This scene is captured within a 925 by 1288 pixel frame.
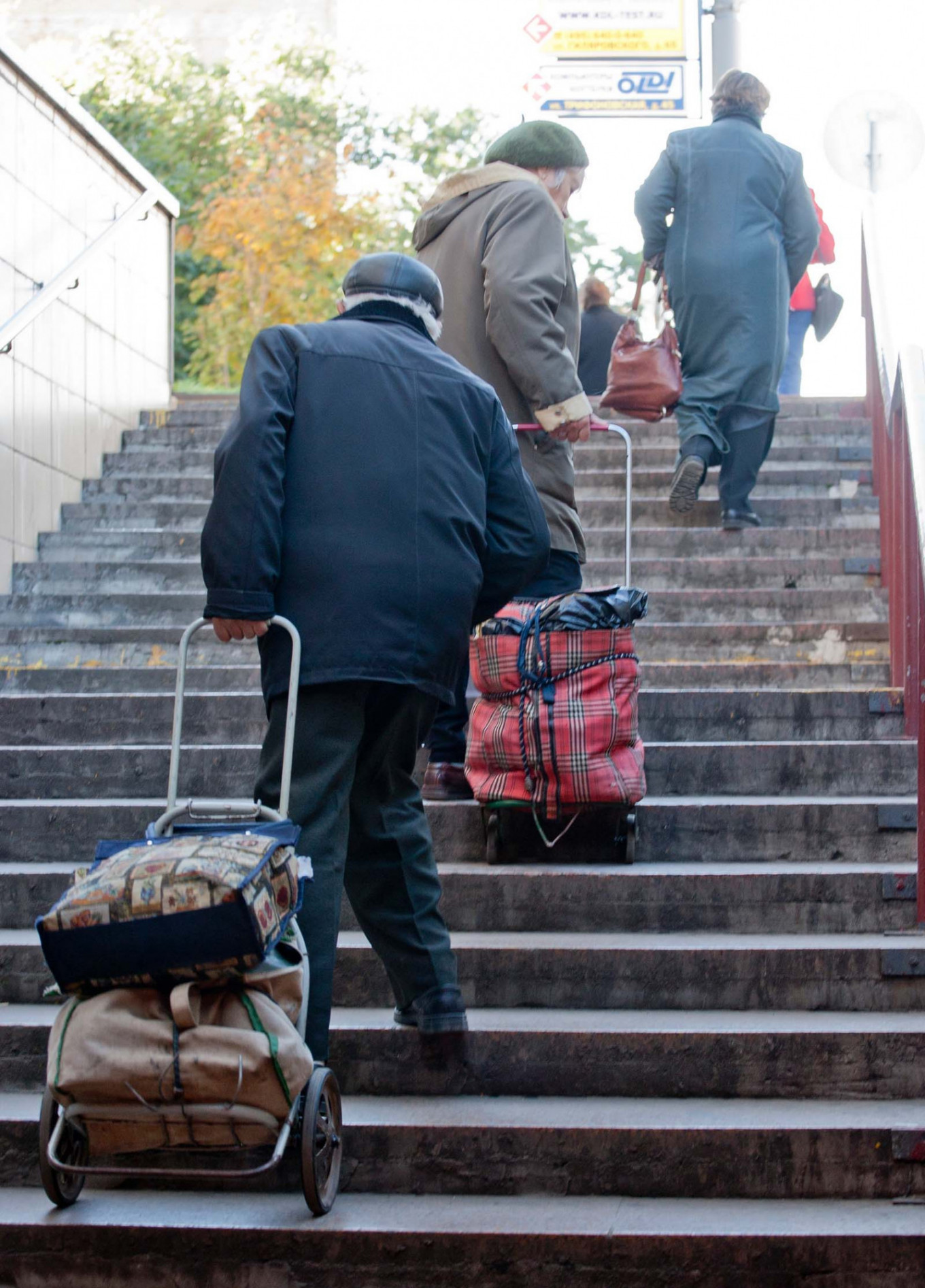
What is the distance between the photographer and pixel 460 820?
4.50 meters

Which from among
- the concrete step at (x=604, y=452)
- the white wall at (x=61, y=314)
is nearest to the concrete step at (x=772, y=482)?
the concrete step at (x=604, y=452)

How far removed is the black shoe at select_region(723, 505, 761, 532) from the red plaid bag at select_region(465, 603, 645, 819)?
242 centimetres

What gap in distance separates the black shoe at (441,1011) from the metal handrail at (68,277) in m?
4.33

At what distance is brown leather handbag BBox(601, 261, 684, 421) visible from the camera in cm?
693

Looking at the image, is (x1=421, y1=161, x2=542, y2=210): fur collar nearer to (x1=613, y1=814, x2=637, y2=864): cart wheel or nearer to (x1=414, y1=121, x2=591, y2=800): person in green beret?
(x1=414, y1=121, x2=591, y2=800): person in green beret

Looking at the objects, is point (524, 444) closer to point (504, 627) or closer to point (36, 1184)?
point (504, 627)

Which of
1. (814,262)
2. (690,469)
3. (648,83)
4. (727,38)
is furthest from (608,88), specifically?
(690,469)

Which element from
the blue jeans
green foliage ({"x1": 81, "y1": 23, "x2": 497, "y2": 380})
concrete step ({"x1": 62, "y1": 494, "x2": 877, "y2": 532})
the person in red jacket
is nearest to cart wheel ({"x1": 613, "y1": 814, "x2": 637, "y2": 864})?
concrete step ({"x1": 62, "y1": 494, "x2": 877, "y2": 532})

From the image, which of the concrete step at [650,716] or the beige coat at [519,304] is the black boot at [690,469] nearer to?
the concrete step at [650,716]

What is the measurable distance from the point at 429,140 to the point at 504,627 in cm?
1684

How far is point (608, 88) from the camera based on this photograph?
1416 cm

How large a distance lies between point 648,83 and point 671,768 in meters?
10.8

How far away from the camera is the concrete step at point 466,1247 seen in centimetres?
300

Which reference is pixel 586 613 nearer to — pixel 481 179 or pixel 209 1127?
pixel 481 179
